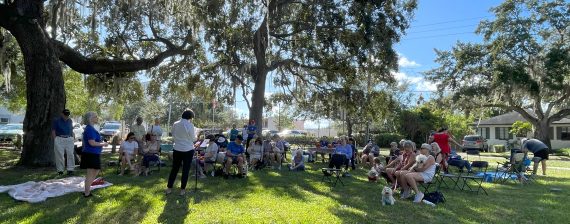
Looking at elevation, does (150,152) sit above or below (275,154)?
above

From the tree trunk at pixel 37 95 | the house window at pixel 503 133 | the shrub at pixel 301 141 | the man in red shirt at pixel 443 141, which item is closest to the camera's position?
the tree trunk at pixel 37 95

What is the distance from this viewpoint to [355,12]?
45.7ft

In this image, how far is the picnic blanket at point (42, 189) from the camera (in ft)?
20.2

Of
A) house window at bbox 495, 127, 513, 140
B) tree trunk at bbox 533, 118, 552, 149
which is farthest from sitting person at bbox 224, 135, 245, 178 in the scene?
house window at bbox 495, 127, 513, 140

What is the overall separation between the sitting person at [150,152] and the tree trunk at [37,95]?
2416 millimetres

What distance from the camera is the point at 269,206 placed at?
19.7 feet

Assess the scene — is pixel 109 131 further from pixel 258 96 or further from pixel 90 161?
pixel 90 161

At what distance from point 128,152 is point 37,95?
2.82m

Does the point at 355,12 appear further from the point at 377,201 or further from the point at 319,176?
the point at 377,201

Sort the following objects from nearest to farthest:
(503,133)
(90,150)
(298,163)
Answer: (90,150) < (298,163) < (503,133)

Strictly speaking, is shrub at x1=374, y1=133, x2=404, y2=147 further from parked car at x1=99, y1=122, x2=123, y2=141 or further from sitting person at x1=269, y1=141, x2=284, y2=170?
sitting person at x1=269, y1=141, x2=284, y2=170

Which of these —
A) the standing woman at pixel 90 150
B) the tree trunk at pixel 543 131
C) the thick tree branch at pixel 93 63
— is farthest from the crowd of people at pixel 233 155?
the tree trunk at pixel 543 131

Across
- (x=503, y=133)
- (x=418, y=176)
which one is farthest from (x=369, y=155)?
(x=503, y=133)

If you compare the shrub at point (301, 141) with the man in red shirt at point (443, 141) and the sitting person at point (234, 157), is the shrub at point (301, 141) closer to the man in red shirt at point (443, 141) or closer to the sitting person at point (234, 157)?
the man in red shirt at point (443, 141)
